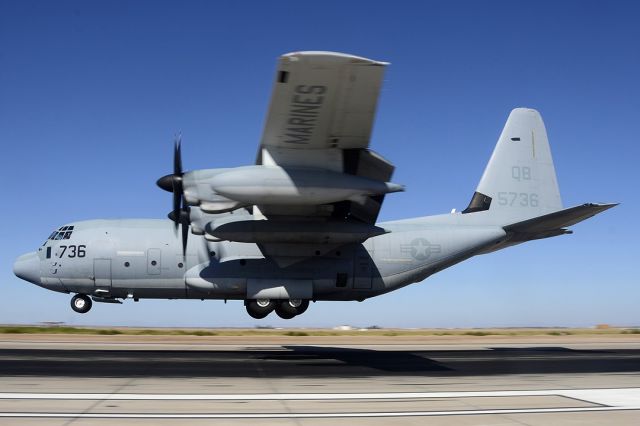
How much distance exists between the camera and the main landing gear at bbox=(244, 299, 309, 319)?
24.5m

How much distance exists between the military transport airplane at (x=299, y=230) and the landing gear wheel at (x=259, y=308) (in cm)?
5

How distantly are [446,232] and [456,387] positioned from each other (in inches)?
467

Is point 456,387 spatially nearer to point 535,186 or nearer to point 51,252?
point 535,186

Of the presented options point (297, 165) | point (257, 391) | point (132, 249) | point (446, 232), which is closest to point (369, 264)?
point (446, 232)

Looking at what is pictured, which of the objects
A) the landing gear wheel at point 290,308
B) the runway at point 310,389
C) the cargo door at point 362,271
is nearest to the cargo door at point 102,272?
the runway at point 310,389

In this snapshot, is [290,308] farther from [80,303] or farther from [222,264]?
[80,303]

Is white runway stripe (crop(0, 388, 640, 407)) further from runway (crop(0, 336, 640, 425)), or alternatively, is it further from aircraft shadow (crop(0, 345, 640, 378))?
aircraft shadow (crop(0, 345, 640, 378))

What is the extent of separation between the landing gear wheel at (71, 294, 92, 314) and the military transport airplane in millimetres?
46

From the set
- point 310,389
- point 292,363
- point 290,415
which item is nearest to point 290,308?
point 292,363

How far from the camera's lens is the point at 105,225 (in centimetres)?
2508

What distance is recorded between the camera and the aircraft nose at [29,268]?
81.7 feet

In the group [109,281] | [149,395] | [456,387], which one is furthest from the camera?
[109,281]

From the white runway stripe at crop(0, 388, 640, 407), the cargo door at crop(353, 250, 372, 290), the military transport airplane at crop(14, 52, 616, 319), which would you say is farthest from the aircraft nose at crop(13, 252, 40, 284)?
the white runway stripe at crop(0, 388, 640, 407)

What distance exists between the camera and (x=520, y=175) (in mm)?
27016
